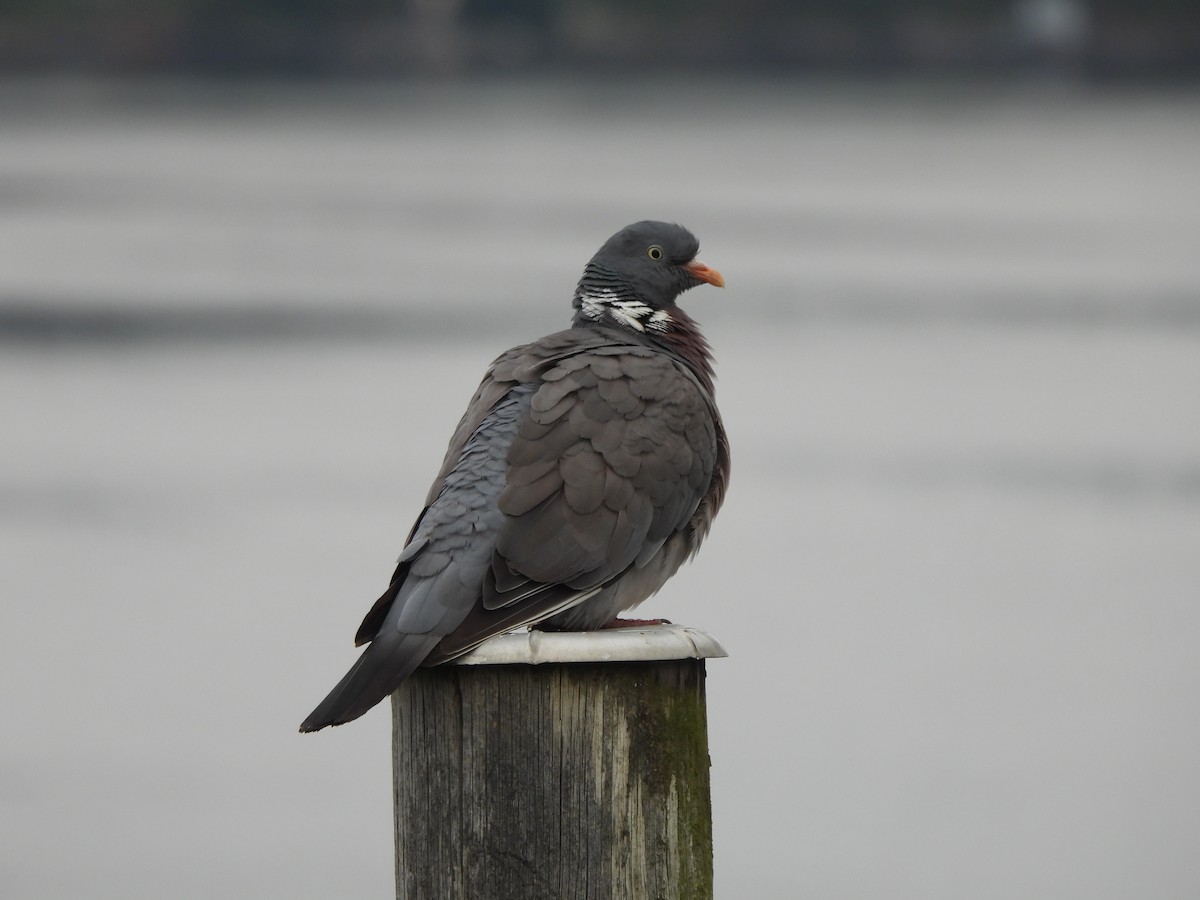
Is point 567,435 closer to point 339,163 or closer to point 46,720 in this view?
point 46,720

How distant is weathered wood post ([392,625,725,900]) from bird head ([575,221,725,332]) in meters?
1.40

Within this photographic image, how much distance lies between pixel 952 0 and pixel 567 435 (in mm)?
50399

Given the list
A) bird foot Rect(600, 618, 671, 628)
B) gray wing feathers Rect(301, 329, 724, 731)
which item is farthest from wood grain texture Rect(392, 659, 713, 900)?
bird foot Rect(600, 618, 671, 628)

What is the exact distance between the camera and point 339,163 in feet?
158

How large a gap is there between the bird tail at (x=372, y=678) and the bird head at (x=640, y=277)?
1.38 meters

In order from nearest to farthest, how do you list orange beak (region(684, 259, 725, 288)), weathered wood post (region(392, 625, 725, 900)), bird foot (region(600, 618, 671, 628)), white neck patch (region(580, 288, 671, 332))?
weathered wood post (region(392, 625, 725, 900)), bird foot (region(600, 618, 671, 628)), white neck patch (region(580, 288, 671, 332)), orange beak (region(684, 259, 725, 288))

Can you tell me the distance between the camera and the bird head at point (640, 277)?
4.80 metres

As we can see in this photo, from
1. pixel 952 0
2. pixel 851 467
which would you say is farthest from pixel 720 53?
pixel 851 467

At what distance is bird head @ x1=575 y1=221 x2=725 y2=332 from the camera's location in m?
4.80

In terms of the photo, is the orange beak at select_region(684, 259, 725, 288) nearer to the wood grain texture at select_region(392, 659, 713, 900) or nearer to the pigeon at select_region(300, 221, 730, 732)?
the pigeon at select_region(300, 221, 730, 732)

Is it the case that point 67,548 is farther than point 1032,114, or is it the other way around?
→ point 1032,114

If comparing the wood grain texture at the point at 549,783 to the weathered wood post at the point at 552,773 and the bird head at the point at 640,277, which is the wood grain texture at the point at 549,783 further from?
the bird head at the point at 640,277

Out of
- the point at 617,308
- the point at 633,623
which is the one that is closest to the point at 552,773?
the point at 633,623

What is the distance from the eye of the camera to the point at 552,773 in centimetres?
347
